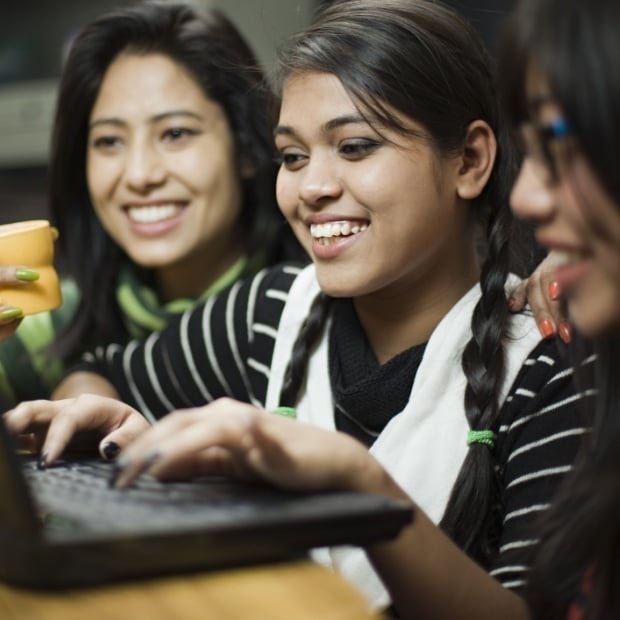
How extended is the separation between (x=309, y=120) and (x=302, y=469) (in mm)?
570

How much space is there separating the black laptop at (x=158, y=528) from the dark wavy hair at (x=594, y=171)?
18 cm

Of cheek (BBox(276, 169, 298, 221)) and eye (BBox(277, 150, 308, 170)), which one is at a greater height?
eye (BBox(277, 150, 308, 170))

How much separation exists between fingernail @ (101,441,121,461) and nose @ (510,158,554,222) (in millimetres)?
391

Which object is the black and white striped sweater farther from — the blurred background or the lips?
the blurred background

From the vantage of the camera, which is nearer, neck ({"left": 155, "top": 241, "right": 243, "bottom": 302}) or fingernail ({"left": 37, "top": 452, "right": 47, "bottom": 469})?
fingernail ({"left": 37, "top": 452, "right": 47, "bottom": 469})

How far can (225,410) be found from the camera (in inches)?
26.5

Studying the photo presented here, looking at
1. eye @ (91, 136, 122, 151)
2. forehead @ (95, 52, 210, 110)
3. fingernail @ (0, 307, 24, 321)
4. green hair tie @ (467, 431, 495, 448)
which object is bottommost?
green hair tie @ (467, 431, 495, 448)

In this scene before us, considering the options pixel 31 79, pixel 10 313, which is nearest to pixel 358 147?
pixel 10 313

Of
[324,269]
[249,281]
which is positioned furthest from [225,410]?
[249,281]

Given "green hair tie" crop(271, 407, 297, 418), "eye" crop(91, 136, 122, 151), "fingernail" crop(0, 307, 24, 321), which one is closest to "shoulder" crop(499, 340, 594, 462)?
"green hair tie" crop(271, 407, 297, 418)

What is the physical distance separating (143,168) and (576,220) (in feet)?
3.66

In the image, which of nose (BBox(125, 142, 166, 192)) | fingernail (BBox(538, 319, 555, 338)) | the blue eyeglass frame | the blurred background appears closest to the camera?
the blue eyeglass frame

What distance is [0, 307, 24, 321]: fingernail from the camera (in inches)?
49.2

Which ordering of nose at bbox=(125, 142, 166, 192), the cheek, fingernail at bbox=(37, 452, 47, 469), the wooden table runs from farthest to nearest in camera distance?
1. nose at bbox=(125, 142, 166, 192)
2. the cheek
3. fingernail at bbox=(37, 452, 47, 469)
4. the wooden table
